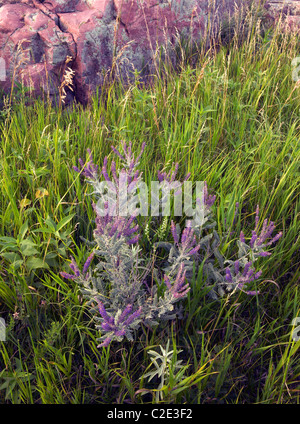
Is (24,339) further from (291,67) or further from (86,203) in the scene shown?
(291,67)

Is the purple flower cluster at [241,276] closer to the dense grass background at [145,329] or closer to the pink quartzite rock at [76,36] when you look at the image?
the dense grass background at [145,329]

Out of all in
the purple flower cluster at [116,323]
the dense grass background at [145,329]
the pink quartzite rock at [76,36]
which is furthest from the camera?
the pink quartzite rock at [76,36]

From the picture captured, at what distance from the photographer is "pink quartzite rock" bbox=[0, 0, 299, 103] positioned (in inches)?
122

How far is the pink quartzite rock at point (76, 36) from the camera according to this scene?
3.10m

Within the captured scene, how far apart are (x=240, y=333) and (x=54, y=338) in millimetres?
812

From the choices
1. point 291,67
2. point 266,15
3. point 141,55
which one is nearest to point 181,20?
point 141,55

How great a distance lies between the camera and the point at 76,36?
10.5ft

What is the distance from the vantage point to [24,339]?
146 centimetres

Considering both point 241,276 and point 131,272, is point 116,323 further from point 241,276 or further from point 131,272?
point 241,276

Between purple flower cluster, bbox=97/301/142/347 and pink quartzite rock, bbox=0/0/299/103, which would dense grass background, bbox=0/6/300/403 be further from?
pink quartzite rock, bbox=0/0/299/103

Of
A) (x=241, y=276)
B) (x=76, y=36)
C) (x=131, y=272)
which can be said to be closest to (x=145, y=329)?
(x=131, y=272)

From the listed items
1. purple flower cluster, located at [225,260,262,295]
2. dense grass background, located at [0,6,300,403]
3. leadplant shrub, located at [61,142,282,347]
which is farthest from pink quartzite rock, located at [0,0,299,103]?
purple flower cluster, located at [225,260,262,295]

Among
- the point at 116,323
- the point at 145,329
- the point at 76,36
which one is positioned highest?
the point at 76,36

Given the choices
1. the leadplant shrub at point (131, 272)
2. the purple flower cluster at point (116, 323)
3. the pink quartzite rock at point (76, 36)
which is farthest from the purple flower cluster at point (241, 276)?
the pink quartzite rock at point (76, 36)
